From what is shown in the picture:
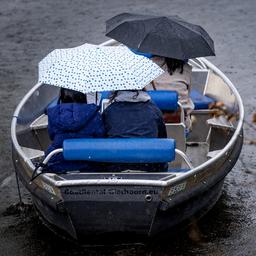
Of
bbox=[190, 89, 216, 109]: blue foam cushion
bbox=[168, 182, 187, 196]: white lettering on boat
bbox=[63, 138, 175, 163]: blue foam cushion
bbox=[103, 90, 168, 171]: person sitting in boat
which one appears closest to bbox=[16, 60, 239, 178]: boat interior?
bbox=[190, 89, 216, 109]: blue foam cushion

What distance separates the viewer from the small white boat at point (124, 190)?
251 inches

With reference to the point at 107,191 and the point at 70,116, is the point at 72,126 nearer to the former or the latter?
the point at 70,116

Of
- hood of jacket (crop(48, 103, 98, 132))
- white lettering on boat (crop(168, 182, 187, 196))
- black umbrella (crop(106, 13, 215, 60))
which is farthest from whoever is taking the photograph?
black umbrella (crop(106, 13, 215, 60))

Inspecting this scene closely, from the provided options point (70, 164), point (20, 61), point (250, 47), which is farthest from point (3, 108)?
point (250, 47)

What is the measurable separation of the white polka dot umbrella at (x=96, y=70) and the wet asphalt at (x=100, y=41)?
5.49 feet

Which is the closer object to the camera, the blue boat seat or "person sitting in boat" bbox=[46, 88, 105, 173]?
"person sitting in boat" bbox=[46, 88, 105, 173]

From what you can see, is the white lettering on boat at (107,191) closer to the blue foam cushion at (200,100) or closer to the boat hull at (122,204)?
the boat hull at (122,204)

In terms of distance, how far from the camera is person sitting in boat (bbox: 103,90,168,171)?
677cm

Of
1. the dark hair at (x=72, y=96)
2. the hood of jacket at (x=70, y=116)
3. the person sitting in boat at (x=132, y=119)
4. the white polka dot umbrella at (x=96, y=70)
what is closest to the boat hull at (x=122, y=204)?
the person sitting in boat at (x=132, y=119)

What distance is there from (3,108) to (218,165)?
183 inches

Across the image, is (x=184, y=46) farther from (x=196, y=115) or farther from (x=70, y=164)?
(x=70, y=164)

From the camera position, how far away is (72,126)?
6.69m

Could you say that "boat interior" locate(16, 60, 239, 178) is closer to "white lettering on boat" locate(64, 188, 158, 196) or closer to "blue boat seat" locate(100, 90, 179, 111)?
"blue boat seat" locate(100, 90, 179, 111)

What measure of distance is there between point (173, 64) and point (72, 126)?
2033 millimetres
